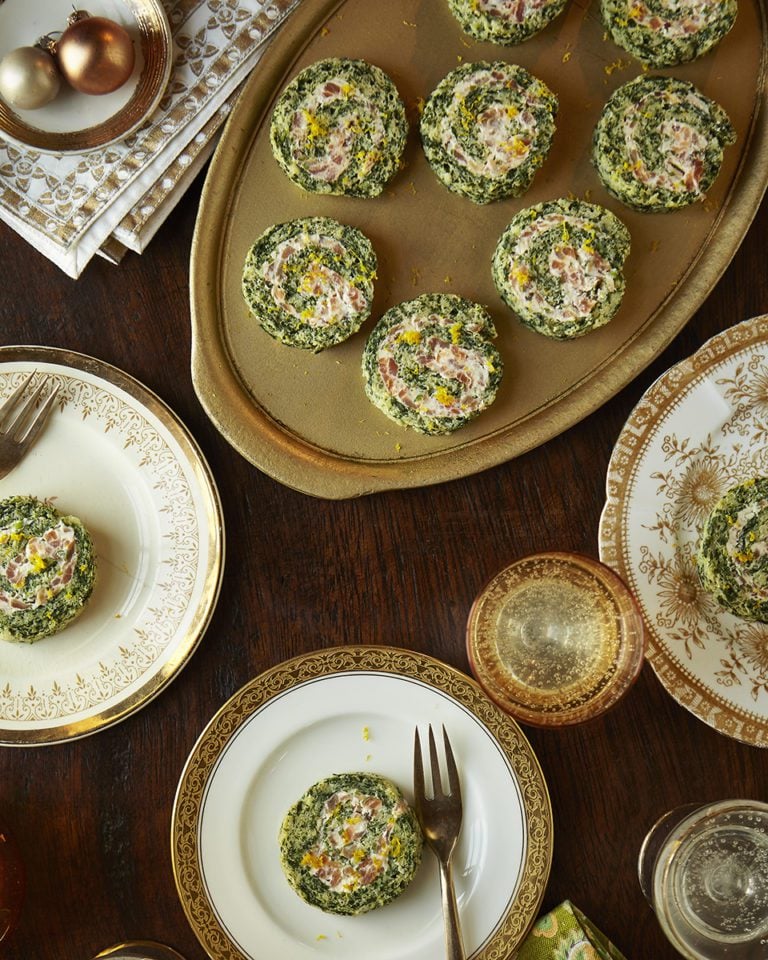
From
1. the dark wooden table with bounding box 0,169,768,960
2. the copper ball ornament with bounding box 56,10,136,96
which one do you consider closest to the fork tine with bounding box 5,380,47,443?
the dark wooden table with bounding box 0,169,768,960

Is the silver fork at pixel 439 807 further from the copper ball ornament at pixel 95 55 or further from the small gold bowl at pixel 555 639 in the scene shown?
the copper ball ornament at pixel 95 55

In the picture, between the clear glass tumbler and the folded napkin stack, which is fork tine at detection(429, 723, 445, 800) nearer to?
the clear glass tumbler

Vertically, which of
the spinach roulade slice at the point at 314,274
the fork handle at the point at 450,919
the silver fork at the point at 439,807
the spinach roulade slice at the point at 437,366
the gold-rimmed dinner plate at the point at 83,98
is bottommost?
the fork handle at the point at 450,919

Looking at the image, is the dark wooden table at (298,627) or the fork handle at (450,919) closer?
the fork handle at (450,919)

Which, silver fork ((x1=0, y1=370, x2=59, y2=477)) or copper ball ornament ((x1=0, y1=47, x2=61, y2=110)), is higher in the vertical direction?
copper ball ornament ((x1=0, y1=47, x2=61, y2=110))

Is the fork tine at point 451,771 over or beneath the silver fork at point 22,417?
beneath

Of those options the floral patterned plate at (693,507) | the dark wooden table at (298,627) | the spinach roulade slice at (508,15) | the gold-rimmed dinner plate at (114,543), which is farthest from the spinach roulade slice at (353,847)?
the spinach roulade slice at (508,15)

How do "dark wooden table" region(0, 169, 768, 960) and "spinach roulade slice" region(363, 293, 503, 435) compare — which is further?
"dark wooden table" region(0, 169, 768, 960)
